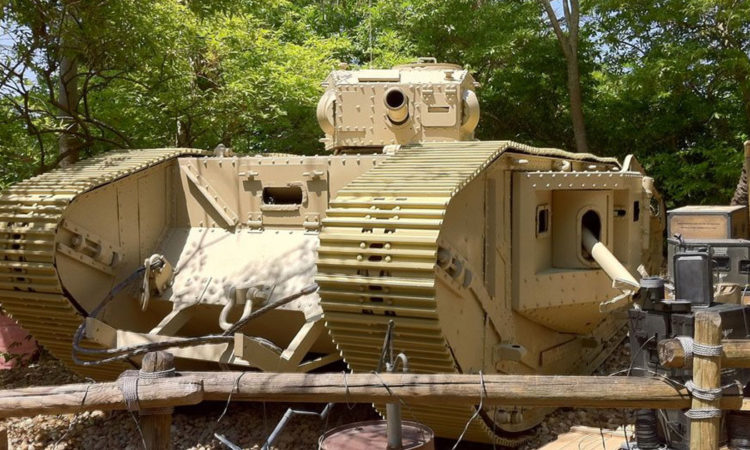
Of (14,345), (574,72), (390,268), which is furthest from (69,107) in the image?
(574,72)

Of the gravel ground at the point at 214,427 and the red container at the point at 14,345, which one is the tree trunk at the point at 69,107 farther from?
the gravel ground at the point at 214,427

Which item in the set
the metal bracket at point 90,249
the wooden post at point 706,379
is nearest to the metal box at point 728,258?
the wooden post at point 706,379

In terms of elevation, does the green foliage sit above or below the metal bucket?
above

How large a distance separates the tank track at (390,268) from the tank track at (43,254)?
255 centimetres

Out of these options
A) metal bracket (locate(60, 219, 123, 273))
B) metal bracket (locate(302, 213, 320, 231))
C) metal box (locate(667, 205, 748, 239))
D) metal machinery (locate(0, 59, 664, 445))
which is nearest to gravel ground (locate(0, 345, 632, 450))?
metal machinery (locate(0, 59, 664, 445))

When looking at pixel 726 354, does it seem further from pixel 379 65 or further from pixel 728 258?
pixel 379 65

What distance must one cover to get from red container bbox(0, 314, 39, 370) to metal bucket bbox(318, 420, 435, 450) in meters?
7.03

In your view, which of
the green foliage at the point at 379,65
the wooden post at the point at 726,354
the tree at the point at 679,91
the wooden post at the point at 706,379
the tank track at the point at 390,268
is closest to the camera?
the wooden post at the point at 706,379

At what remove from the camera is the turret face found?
7738mm

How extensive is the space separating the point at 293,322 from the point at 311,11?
15.3 m

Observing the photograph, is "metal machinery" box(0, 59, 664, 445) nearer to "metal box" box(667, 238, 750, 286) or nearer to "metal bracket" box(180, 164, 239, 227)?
"metal bracket" box(180, 164, 239, 227)

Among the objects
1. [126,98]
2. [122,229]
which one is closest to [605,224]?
[122,229]

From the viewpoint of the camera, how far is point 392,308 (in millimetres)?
4648

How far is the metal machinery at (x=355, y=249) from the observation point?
486 cm
